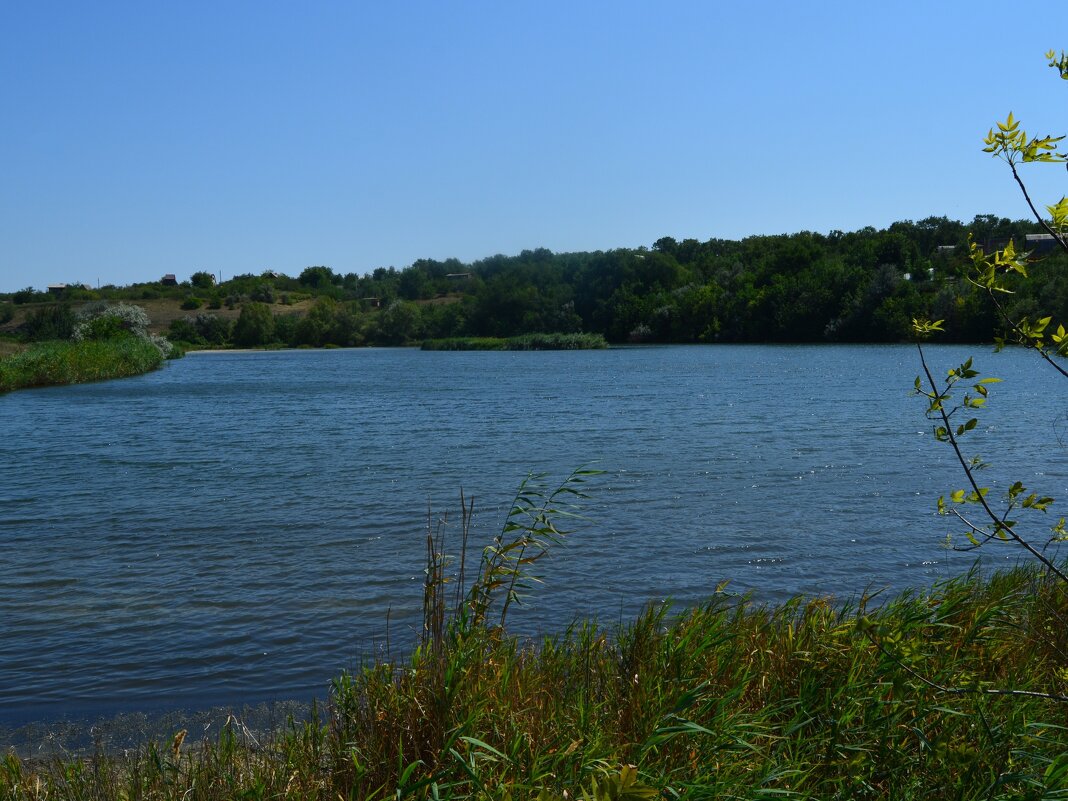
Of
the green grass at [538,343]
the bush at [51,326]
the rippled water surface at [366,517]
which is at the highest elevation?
the bush at [51,326]

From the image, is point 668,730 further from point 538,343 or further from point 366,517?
point 538,343

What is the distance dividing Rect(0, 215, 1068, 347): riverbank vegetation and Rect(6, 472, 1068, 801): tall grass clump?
74047 mm

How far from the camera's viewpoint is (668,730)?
412cm

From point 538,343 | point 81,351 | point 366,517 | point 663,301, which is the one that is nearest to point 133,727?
point 366,517

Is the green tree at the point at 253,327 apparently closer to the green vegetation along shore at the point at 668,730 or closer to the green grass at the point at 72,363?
the green grass at the point at 72,363

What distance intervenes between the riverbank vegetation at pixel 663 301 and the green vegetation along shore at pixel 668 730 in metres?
74.1

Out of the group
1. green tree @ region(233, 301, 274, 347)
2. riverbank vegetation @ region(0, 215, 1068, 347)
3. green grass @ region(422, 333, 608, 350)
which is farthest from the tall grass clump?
green tree @ region(233, 301, 274, 347)

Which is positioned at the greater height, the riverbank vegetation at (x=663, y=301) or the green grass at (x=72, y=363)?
the riverbank vegetation at (x=663, y=301)

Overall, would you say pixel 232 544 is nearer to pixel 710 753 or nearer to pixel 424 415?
pixel 710 753

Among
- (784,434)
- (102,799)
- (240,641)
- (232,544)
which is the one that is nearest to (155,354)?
(784,434)

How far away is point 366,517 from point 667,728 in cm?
1090

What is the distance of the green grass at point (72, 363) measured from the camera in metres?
46.6

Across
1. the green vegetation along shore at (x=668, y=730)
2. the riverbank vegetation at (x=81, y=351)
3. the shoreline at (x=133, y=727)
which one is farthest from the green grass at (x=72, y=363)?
the green vegetation along shore at (x=668, y=730)

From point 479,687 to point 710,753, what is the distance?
3.94ft
